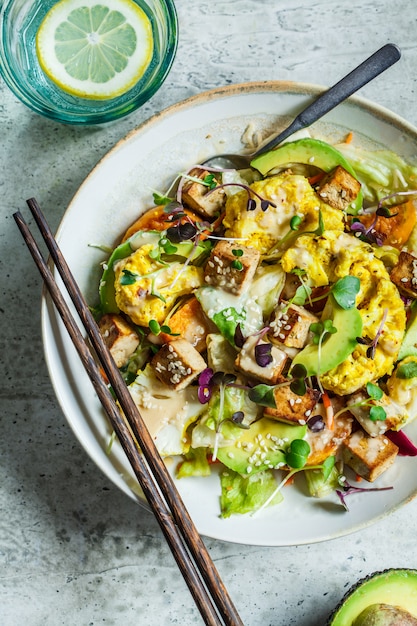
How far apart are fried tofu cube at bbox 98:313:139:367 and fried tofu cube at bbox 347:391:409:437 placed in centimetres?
80

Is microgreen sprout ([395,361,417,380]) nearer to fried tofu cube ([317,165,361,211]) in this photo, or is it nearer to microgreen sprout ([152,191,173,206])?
fried tofu cube ([317,165,361,211])

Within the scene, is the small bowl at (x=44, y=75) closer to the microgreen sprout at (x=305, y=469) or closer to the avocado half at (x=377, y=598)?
the microgreen sprout at (x=305, y=469)

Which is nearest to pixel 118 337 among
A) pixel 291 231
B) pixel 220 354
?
pixel 220 354

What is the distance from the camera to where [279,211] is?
2.33 meters

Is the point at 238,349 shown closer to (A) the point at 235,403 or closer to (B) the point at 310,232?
(A) the point at 235,403

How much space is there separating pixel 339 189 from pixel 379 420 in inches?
31.9

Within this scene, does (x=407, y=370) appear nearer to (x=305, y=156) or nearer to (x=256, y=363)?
(x=256, y=363)

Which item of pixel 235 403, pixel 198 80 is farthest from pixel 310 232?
pixel 198 80

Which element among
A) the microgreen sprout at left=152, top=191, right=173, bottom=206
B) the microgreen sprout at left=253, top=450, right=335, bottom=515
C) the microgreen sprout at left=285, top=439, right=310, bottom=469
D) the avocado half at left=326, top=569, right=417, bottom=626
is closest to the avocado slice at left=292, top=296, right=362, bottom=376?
the microgreen sprout at left=285, top=439, right=310, bottom=469

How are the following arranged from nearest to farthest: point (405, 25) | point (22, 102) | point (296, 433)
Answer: point (296, 433) → point (22, 102) → point (405, 25)

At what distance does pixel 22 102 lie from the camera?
260cm

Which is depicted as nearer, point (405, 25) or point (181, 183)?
point (181, 183)

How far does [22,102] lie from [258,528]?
72.6 inches

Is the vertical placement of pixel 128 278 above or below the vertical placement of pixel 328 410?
above
